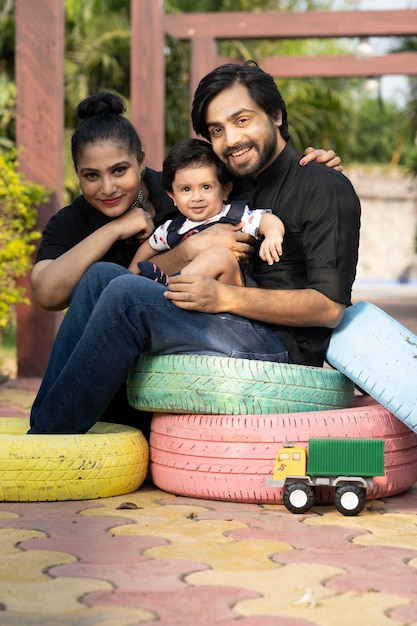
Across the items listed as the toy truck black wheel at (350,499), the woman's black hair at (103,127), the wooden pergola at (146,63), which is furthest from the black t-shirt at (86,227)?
the wooden pergola at (146,63)

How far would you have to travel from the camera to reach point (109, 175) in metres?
4.10

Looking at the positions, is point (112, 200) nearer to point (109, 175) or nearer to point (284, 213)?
point (109, 175)

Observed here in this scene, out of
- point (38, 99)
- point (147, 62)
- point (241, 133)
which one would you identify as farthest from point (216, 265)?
point (147, 62)

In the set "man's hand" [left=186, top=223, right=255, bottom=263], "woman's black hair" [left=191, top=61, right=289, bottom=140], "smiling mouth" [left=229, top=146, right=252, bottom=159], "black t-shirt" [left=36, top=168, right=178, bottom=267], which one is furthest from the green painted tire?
"woman's black hair" [left=191, top=61, right=289, bottom=140]

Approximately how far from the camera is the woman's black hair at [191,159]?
404 centimetres

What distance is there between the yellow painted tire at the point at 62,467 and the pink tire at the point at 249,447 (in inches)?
7.8

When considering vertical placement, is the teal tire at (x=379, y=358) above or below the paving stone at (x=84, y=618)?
above

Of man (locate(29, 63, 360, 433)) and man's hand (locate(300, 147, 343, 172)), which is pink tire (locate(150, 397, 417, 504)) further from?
man's hand (locate(300, 147, 343, 172))

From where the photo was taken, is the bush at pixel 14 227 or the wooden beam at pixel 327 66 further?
the wooden beam at pixel 327 66

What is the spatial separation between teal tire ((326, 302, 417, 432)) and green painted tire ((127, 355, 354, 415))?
13cm

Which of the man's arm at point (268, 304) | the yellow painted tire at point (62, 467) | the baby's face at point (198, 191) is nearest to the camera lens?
the yellow painted tire at point (62, 467)

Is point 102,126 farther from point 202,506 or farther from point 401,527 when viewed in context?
point 401,527

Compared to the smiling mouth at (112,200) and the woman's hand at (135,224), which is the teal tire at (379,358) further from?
the smiling mouth at (112,200)

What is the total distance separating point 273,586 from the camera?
2.48m
